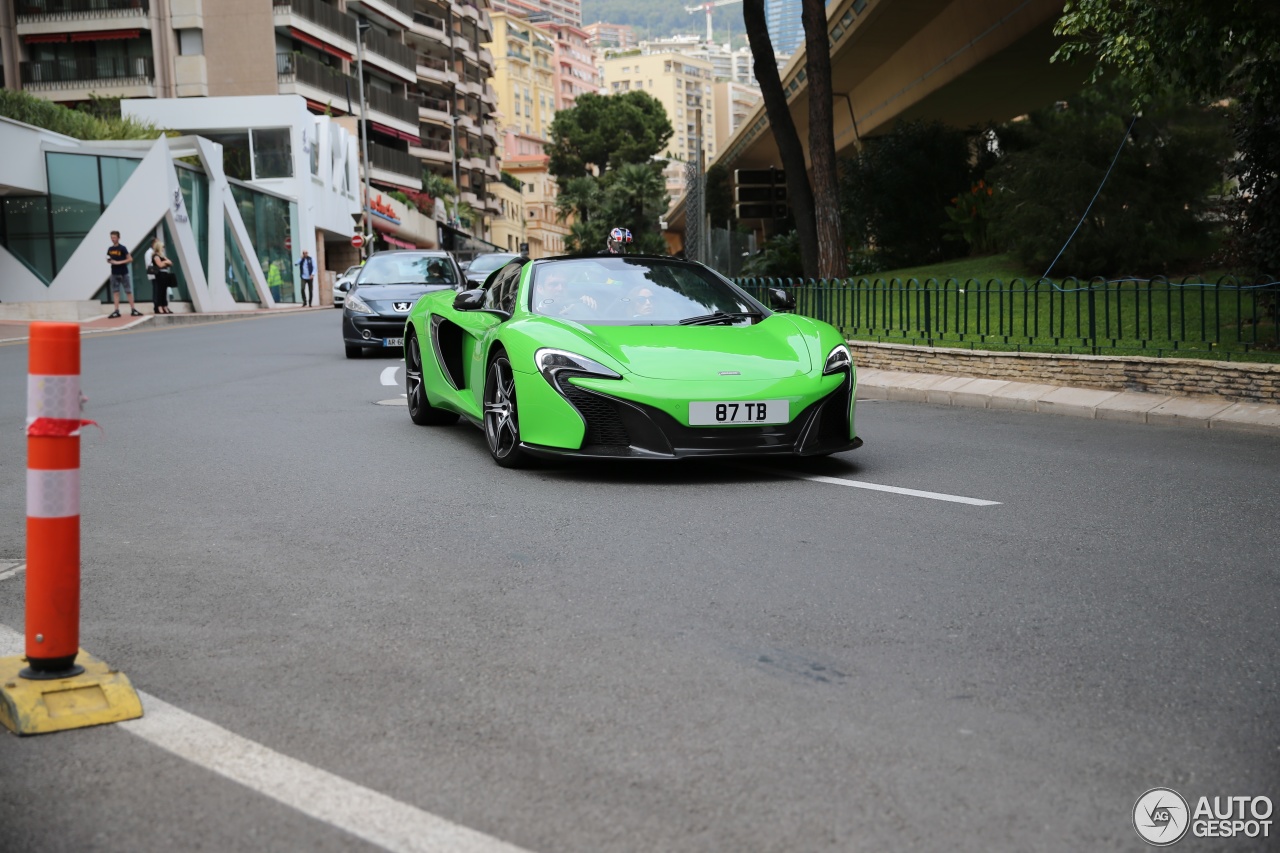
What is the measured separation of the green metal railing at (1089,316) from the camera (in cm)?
1195

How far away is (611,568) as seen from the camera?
532 centimetres

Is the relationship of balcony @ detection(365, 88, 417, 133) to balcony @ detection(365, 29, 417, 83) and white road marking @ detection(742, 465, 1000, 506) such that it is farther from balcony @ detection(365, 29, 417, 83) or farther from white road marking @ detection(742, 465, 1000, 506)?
white road marking @ detection(742, 465, 1000, 506)

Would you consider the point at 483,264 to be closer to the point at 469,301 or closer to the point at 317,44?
the point at 469,301

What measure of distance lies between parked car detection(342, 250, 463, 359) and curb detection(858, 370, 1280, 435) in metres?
7.06

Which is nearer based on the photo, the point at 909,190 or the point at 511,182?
the point at 909,190

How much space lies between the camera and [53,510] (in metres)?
3.60

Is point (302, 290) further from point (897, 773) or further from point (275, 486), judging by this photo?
point (897, 773)

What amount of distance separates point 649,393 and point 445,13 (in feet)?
306

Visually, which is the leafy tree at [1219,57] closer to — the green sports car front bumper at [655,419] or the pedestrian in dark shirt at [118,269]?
the green sports car front bumper at [655,419]

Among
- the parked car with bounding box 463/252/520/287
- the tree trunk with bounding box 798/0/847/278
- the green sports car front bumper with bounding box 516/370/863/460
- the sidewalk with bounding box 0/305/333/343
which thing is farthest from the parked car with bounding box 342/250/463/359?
the green sports car front bumper with bounding box 516/370/863/460

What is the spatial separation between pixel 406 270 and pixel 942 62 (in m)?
15.0

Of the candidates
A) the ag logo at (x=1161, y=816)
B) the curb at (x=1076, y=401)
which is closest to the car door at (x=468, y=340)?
the curb at (x=1076, y=401)

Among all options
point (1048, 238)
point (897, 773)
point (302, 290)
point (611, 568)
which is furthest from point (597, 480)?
point (302, 290)

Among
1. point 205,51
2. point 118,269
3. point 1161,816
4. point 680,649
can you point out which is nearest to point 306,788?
point 680,649
